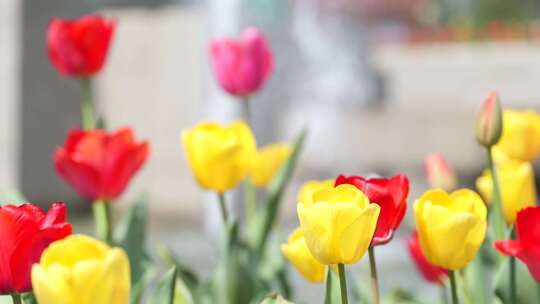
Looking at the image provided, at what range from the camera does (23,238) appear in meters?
0.62

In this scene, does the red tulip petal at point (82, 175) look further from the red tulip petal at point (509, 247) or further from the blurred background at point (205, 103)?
the blurred background at point (205, 103)

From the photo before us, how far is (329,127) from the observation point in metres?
5.07

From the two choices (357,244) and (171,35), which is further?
(171,35)

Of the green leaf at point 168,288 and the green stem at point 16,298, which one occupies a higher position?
the green stem at point 16,298

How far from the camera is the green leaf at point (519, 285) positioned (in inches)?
31.4

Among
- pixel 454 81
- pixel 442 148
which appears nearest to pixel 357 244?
pixel 442 148

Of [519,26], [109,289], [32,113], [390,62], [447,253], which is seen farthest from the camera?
A: [519,26]

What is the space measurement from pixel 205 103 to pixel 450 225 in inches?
152

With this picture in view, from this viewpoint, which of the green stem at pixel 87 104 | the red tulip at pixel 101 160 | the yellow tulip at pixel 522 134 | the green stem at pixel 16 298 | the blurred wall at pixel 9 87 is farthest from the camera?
the blurred wall at pixel 9 87

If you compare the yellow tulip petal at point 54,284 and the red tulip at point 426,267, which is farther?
the red tulip at point 426,267

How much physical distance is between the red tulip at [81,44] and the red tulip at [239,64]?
12 centimetres

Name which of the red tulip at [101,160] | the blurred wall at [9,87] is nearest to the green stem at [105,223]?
the red tulip at [101,160]

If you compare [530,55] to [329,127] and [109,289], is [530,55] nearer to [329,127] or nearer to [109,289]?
[329,127]

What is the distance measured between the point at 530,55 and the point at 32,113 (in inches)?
109
